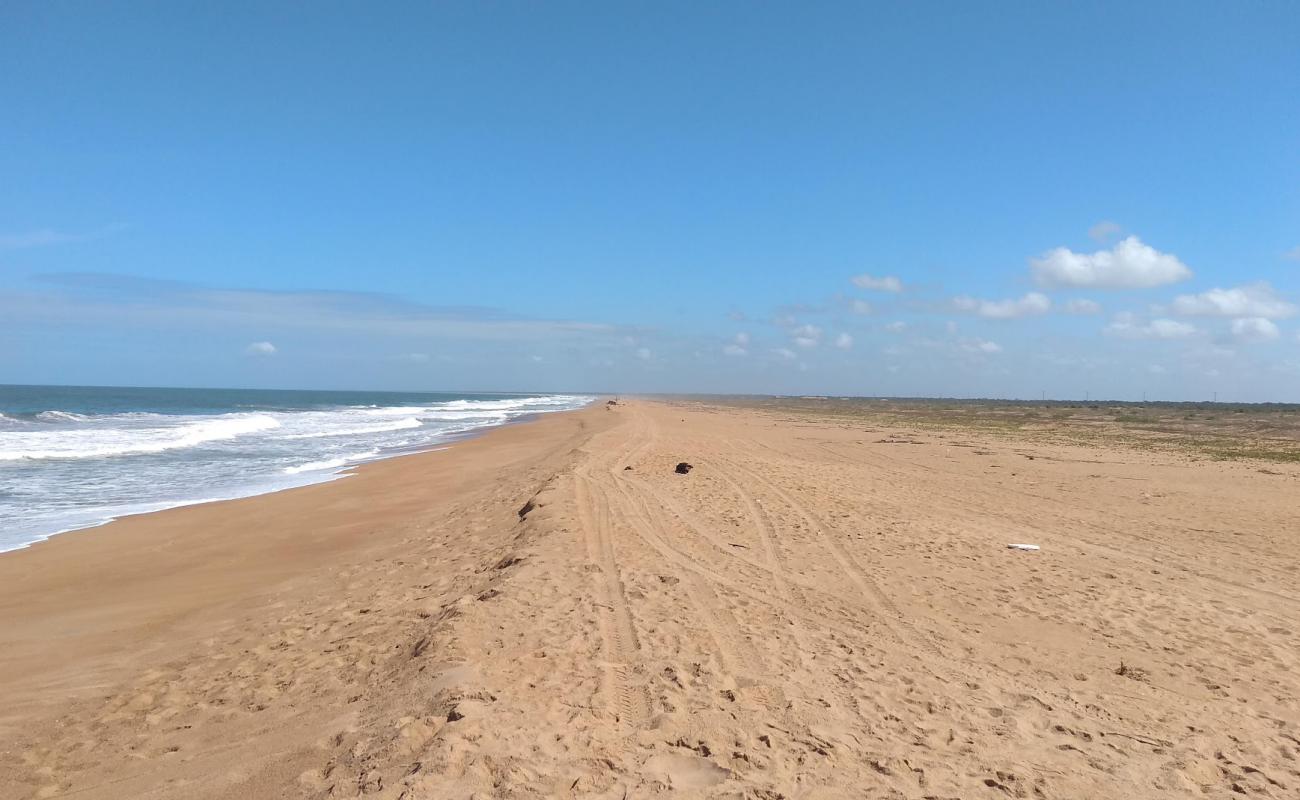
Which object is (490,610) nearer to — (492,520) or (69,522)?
(492,520)

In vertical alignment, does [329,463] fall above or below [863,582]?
below

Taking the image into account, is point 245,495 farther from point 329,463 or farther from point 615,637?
point 615,637

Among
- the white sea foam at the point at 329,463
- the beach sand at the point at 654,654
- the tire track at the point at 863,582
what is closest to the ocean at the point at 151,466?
the white sea foam at the point at 329,463

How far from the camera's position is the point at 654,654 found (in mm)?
5977

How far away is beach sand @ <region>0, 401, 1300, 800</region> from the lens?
4387 millimetres

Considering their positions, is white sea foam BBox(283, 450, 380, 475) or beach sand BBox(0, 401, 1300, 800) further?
white sea foam BBox(283, 450, 380, 475)

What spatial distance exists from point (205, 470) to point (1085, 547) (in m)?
21.6

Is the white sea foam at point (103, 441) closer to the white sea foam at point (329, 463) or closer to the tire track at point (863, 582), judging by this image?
the white sea foam at point (329, 463)

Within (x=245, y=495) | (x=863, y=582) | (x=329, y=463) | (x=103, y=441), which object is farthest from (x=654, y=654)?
(x=103, y=441)

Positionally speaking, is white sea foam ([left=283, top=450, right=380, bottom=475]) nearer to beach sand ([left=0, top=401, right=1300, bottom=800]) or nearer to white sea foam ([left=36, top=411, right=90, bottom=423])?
beach sand ([left=0, top=401, right=1300, bottom=800])

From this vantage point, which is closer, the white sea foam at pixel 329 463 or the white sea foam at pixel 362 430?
the white sea foam at pixel 329 463

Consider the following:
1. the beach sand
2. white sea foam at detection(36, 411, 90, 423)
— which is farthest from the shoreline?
white sea foam at detection(36, 411, 90, 423)

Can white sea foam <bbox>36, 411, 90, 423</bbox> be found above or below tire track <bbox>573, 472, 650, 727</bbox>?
below

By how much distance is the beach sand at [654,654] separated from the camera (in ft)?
14.4
